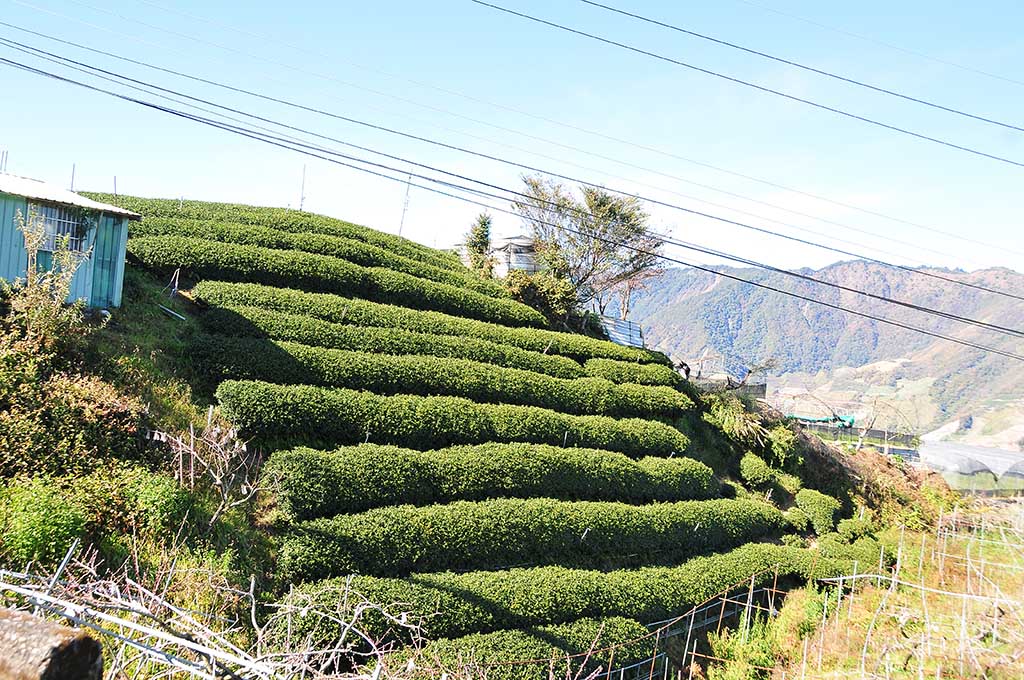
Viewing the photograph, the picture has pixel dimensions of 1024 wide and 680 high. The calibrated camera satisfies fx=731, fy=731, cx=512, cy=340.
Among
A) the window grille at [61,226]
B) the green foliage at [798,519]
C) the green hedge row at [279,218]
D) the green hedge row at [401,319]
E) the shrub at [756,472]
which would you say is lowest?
the green foliage at [798,519]

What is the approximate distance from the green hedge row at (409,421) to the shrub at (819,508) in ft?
15.2

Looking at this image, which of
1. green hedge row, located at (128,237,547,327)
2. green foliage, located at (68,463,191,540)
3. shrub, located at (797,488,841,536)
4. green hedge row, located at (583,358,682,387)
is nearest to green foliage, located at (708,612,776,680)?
shrub, located at (797,488,841,536)

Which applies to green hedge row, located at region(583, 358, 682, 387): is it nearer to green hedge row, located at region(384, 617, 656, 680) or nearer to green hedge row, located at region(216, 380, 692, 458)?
green hedge row, located at region(216, 380, 692, 458)

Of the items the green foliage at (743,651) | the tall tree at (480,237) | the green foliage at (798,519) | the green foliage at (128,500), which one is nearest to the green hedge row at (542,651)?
the green foliage at (743,651)

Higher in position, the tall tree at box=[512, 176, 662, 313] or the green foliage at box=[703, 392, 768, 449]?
the tall tree at box=[512, 176, 662, 313]

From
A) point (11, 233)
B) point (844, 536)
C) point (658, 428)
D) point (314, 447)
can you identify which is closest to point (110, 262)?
point (11, 233)

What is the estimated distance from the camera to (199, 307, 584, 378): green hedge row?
49.3 feet

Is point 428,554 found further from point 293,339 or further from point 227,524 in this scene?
point 293,339

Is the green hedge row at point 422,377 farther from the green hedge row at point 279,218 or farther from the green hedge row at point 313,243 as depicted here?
the green hedge row at point 279,218

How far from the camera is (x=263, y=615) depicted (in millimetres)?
10359

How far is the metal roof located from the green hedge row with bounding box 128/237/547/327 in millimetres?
2922

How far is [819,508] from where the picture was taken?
798 inches

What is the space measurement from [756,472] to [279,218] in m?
15.1

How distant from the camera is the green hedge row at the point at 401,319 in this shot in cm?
1606
